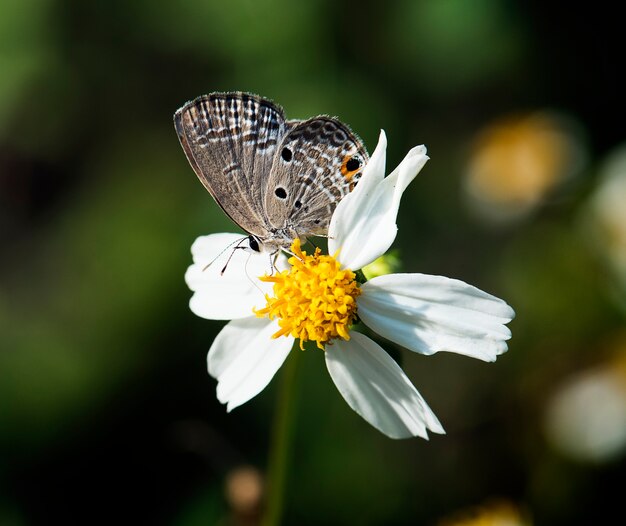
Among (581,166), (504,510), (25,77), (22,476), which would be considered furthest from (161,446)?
(581,166)

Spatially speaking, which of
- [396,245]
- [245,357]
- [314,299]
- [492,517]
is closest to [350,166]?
[314,299]

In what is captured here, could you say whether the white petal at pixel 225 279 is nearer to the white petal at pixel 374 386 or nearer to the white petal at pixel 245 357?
the white petal at pixel 245 357

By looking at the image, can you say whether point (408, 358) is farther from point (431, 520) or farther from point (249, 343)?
point (249, 343)

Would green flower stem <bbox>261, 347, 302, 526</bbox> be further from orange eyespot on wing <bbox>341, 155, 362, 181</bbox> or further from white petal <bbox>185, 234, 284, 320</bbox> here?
orange eyespot on wing <bbox>341, 155, 362, 181</bbox>

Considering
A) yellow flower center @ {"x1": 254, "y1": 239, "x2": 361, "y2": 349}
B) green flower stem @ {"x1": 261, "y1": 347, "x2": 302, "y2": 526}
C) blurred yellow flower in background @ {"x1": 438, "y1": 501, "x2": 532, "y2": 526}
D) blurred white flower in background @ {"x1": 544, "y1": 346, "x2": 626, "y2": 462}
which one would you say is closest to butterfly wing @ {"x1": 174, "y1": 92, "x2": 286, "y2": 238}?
yellow flower center @ {"x1": 254, "y1": 239, "x2": 361, "y2": 349}

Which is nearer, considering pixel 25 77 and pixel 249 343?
pixel 249 343

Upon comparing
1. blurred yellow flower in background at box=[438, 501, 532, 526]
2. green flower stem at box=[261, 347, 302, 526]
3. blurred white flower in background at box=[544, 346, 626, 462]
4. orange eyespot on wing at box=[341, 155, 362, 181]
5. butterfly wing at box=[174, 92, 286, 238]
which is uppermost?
butterfly wing at box=[174, 92, 286, 238]
